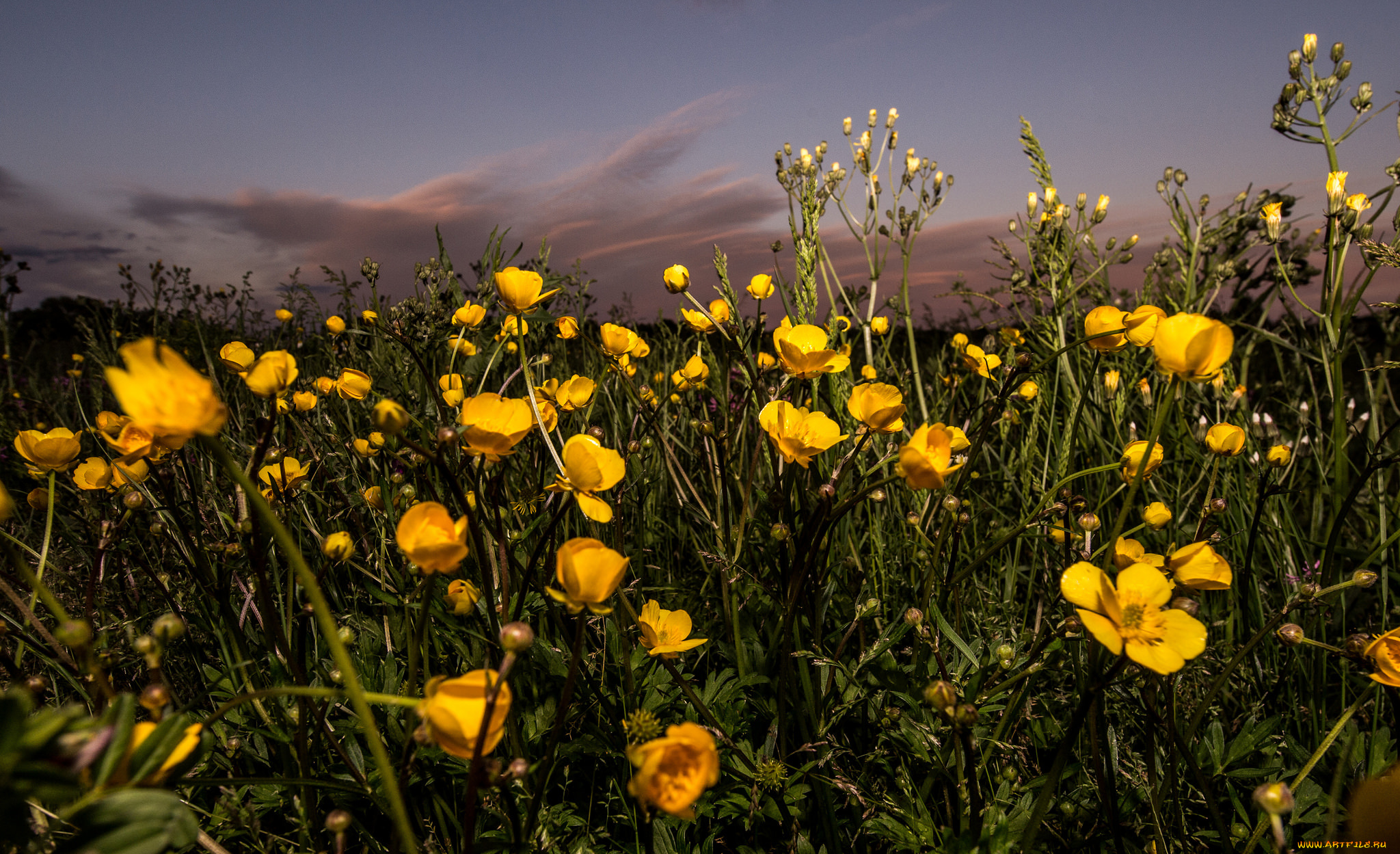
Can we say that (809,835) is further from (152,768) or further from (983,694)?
(152,768)

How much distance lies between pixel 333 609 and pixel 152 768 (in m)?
1.36

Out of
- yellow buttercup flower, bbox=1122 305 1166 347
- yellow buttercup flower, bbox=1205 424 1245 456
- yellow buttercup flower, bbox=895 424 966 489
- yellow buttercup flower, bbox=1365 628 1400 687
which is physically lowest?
yellow buttercup flower, bbox=1365 628 1400 687

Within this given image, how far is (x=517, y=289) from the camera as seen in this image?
135 cm

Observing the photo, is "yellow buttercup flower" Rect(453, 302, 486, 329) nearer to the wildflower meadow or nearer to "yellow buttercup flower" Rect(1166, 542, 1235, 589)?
the wildflower meadow

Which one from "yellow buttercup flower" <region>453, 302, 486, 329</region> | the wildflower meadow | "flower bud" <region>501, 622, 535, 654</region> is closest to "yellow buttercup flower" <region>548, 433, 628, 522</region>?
the wildflower meadow

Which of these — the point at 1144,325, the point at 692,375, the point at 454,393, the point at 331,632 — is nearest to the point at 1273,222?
the point at 1144,325

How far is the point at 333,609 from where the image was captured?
5.99 ft

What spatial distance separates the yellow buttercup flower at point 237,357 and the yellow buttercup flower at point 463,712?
909 millimetres

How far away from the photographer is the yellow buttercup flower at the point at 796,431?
3.89ft

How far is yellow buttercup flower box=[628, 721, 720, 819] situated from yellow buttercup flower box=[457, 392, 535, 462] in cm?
49

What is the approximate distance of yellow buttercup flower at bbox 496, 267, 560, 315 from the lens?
1323mm

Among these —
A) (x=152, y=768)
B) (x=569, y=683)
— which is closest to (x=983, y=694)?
(x=569, y=683)

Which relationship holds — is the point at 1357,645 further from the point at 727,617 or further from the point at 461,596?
the point at 461,596

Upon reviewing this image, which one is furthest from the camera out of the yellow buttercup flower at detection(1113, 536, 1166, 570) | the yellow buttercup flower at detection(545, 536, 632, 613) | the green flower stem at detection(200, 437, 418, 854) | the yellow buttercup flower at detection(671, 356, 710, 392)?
the yellow buttercup flower at detection(671, 356, 710, 392)
